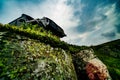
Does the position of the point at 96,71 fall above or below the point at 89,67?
below

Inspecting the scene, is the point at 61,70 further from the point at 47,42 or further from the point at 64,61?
the point at 47,42

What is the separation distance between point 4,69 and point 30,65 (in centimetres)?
116

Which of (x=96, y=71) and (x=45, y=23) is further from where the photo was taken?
(x=45, y=23)

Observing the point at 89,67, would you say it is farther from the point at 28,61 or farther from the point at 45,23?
the point at 45,23

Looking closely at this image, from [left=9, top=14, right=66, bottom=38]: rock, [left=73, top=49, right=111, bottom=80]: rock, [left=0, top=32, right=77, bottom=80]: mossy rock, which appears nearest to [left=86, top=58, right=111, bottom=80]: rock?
[left=73, top=49, right=111, bottom=80]: rock

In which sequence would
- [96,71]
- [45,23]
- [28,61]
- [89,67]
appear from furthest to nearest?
[45,23] < [89,67] < [96,71] < [28,61]

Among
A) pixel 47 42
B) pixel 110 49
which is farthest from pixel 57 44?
pixel 110 49

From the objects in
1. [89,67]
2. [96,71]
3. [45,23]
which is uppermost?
[45,23]

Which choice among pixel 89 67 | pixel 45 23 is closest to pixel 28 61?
pixel 89 67

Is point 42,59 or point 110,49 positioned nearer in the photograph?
point 42,59

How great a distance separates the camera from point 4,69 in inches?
328

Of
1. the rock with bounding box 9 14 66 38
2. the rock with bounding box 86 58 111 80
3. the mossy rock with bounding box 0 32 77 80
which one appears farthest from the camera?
the rock with bounding box 9 14 66 38

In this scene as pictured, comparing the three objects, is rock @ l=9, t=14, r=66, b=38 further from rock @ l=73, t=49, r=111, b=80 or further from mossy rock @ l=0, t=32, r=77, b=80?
mossy rock @ l=0, t=32, r=77, b=80

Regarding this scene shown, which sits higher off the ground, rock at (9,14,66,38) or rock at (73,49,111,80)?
rock at (9,14,66,38)
